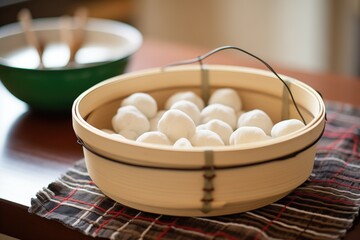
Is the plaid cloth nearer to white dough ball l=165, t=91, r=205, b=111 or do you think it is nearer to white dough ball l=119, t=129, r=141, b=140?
white dough ball l=119, t=129, r=141, b=140

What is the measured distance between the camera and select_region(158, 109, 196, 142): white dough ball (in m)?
0.80

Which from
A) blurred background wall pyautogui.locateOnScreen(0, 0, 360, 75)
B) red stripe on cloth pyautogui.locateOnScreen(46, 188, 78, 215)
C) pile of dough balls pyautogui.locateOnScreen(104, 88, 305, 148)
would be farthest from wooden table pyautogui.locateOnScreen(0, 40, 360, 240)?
blurred background wall pyautogui.locateOnScreen(0, 0, 360, 75)

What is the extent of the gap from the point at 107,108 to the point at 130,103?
0.05 m

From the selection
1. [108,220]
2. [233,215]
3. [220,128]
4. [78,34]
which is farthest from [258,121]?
[78,34]

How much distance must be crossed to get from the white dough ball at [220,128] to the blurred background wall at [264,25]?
4.86 feet

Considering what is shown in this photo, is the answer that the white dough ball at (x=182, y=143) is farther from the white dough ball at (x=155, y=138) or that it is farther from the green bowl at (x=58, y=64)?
the green bowl at (x=58, y=64)

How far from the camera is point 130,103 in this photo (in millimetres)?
920

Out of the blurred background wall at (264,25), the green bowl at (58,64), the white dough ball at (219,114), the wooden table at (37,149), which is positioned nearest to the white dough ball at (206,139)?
the white dough ball at (219,114)

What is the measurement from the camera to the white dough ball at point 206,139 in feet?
2.53

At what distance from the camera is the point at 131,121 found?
0.87 m

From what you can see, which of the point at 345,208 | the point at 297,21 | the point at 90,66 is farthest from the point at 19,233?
the point at 297,21

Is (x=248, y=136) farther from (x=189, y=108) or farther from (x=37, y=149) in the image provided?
(x=37, y=149)

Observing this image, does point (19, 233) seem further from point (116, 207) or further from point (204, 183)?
point (204, 183)

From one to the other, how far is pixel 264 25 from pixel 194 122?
Answer: 6.21ft
